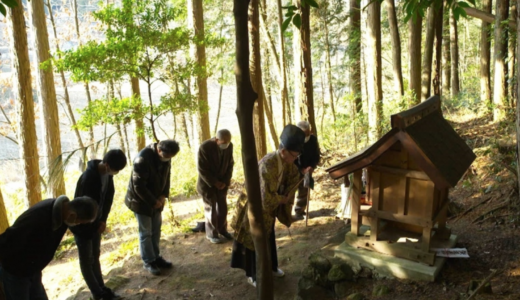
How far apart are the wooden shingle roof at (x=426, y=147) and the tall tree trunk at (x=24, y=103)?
767cm

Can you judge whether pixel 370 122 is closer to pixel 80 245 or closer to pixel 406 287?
pixel 406 287

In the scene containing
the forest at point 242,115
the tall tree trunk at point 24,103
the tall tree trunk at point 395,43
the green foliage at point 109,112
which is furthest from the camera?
the tall tree trunk at point 395,43

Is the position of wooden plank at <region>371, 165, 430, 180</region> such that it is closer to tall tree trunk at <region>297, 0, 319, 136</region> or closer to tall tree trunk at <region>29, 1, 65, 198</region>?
tall tree trunk at <region>297, 0, 319, 136</region>

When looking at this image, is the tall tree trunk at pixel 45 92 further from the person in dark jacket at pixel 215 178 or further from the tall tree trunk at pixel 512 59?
the tall tree trunk at pixel 512 59

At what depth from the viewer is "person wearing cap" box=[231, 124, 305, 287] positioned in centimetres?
412

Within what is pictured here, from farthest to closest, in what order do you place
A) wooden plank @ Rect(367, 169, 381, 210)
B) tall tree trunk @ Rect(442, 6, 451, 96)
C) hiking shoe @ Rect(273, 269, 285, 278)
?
tall tree trunk @ Rect(442, 6, 451, 96) → hiking shoe @ Rect(273, 269, 285, 278) → wooden plank @ Rect(367, 169, 381, 210)

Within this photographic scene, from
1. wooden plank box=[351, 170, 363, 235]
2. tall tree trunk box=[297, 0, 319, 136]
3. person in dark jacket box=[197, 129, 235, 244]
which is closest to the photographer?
wooden plank box=[351, 170, 363, 235]

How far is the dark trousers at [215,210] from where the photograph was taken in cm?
649

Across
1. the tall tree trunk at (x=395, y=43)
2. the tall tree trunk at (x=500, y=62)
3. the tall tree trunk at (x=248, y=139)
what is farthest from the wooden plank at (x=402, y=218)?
the tall tree trunk at (x=500, y=62)

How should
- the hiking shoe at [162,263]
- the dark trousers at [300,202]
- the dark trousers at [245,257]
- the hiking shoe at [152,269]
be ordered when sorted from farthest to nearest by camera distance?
the dark trousers at [300,202], the hiking shoe at [162,263], the hiking shoe at [152,269], the dark trousers at [245,257]

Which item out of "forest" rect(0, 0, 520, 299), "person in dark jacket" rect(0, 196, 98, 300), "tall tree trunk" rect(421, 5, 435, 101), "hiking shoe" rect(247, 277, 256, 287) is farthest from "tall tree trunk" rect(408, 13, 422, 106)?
"person in dark jacket" rect(0, 196, 98, 300)

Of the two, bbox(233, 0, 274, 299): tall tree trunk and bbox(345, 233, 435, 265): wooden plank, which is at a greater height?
bbox(233, 0, 274, 299): tall tree trunk

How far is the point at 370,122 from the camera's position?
10555 mm

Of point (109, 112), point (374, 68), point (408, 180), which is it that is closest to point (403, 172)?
point (408, 180)
